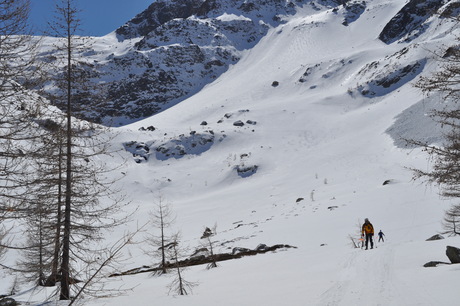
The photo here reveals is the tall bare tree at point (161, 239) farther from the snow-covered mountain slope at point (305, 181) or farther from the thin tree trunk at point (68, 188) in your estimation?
the thin tree trunk at point (68, 188)

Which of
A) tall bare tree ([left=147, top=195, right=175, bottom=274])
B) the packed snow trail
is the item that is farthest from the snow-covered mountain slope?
tall bare tree ([left=147, top=195, right=175, bottom=274])

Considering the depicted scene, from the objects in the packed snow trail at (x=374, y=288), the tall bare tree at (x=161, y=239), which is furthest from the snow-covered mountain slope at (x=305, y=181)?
the tall bare tree at (x=161, y=239)

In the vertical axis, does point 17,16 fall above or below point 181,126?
below

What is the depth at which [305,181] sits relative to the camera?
5512cm

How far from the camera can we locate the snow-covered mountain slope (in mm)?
A: 10320

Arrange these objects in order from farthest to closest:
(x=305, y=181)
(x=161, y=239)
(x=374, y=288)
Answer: (x=305, y=181) → (x=161, y=239) → (x=374, y=288)

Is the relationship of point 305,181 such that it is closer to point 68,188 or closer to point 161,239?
point 161,239

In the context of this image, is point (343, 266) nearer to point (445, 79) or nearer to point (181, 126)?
point (445, 79)

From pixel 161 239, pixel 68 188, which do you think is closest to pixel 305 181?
pixel 161 239

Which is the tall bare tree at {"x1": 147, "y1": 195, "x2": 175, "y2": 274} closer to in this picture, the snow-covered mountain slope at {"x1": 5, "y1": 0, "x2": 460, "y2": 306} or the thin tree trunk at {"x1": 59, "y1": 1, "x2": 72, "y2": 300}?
the snow-covered mountain slope at {"x1": 5, "y1": 0, "x2": 460, "y2": 306}

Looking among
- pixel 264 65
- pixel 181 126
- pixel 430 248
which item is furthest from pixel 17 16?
pixel 264 65

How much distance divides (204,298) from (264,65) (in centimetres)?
15590

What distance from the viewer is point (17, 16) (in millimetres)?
5434

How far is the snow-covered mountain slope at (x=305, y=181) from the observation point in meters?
10.3
